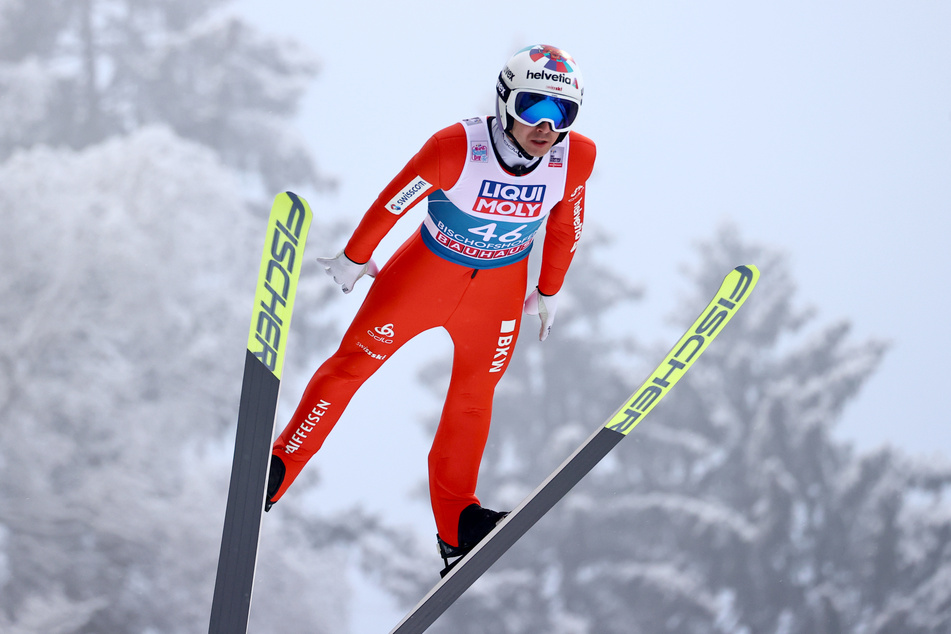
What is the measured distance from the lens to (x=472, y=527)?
7.20ft

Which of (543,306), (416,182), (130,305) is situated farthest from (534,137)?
(130,305)

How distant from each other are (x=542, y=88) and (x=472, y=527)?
3.55 ft

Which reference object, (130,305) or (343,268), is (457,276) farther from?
(130,305)

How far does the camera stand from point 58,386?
19.1 ft

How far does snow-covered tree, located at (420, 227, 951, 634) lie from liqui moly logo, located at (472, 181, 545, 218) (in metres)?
4.39

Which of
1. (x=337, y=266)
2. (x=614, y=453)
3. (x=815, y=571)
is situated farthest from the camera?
(x=614, y=453)

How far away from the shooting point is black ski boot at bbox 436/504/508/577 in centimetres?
218

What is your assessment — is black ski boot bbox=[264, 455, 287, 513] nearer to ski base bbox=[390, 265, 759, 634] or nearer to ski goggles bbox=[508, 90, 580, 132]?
ski base bbox=[390, 265, 759, 634]

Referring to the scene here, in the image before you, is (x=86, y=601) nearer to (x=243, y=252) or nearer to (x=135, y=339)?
(x=135, y=339)

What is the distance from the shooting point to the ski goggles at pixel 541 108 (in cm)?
191

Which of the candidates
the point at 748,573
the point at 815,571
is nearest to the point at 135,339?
the point at 748,573

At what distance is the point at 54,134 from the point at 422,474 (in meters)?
3.43

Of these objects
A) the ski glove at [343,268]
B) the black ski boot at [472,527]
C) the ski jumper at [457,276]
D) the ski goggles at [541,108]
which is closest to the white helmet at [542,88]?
the ski goggles at [541,108]

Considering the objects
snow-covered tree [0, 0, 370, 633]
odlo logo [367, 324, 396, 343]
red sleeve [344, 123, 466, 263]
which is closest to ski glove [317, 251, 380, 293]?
red sleeve [344, 123, 466, 263]
